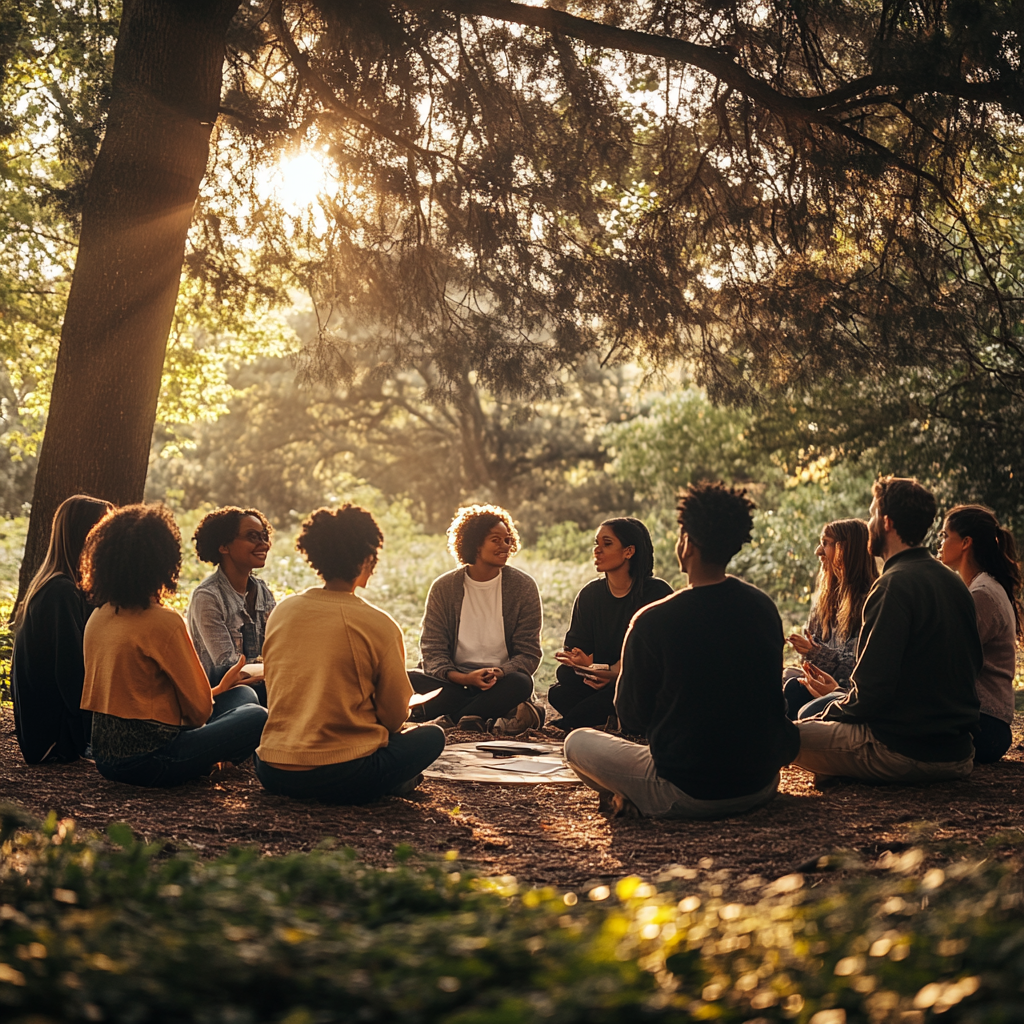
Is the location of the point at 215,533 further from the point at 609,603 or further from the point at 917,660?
the point at 917,660

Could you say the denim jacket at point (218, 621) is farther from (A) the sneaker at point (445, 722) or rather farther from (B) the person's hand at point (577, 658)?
(B) the person's hand at point (577, 658)

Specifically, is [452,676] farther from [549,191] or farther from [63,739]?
[549,191]

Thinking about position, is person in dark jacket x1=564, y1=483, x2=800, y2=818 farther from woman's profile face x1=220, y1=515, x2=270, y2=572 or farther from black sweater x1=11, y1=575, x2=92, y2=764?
black sweater x1=11, y1=575, x2=92, y2=764

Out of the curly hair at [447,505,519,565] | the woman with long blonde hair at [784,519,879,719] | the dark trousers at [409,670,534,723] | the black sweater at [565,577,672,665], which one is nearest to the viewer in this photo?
the woman with long blonde hair at [784,519,879,719]

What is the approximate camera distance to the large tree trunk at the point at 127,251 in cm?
669

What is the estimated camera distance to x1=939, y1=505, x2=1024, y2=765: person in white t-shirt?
5277 millimetres

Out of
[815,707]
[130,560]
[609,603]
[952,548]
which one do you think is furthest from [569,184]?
[130,560]

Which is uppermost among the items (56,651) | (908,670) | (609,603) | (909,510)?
(909,510)

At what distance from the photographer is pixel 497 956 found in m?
2.03

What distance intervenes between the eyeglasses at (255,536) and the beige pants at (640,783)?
211 centimetres

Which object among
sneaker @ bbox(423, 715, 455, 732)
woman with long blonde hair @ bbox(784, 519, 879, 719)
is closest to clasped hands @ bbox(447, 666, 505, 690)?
sneaker @ bbox(423, 715, 455, 732)

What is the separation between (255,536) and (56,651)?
118cm

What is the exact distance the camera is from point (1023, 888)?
250 centimetres

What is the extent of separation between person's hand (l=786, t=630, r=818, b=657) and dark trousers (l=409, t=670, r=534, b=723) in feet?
6.16
